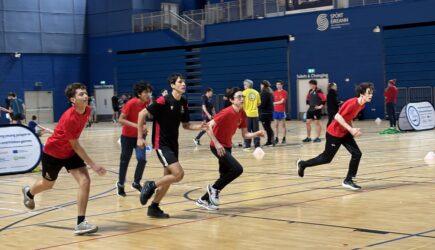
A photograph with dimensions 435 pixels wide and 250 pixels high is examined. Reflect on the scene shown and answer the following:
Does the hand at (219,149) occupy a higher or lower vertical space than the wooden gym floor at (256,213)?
higher

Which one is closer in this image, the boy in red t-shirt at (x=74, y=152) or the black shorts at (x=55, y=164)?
the boy in red t-shirt at (x=74, y=152)

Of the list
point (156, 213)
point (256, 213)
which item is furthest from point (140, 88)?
point (256, 213)

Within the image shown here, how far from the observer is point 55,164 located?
9727 mm

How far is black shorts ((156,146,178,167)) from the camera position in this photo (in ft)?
33.9

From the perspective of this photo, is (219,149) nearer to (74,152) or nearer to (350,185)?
(74,152)

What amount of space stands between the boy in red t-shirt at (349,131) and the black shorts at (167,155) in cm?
351

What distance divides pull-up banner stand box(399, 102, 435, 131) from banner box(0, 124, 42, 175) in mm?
16002

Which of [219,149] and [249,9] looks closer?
[219,149]

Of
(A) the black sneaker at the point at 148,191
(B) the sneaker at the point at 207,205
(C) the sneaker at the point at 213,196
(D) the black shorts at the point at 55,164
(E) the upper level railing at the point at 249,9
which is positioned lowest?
(B) the sneaker at the point at 207,205

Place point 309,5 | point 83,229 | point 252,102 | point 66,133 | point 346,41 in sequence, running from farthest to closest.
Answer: point 309,5 < point 346,41 < point 252,102 < point 66,133 < point 83,229

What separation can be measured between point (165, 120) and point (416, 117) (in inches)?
821

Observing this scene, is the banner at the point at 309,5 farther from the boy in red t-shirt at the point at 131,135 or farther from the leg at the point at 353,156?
the boy in red t-shirt at the point at 131,135

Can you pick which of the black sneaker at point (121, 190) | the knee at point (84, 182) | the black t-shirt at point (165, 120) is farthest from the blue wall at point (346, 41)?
the knee at point (84, 182)

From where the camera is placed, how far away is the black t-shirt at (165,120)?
1045 centimetres
